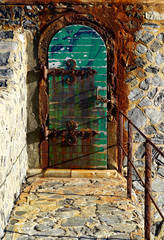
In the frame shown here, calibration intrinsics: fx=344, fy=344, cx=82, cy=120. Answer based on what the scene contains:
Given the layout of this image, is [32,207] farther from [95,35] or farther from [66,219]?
[95,35]

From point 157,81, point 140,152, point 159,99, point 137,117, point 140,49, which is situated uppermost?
point 140,49

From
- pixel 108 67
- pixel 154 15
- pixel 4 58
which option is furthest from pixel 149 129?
pixel 4 58

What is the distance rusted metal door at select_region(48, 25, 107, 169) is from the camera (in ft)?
16.6

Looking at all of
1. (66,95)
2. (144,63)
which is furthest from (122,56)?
(66,95)

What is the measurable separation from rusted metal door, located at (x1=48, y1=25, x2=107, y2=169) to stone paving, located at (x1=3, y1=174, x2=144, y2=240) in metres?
0.44

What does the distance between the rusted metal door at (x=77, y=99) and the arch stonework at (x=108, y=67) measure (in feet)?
0.21

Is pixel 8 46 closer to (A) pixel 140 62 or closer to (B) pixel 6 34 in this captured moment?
(B) pixel 6 34

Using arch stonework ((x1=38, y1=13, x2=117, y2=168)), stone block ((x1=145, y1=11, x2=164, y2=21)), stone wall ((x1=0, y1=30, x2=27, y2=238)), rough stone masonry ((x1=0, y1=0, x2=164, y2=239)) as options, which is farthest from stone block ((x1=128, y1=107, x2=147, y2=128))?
stone wall ((x1=0, y1=30, x2=27, y2=238))

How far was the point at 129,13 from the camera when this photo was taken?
16.6 feet

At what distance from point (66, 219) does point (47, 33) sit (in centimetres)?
274

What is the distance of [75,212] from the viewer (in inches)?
150

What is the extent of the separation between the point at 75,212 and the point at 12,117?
1.27 meters

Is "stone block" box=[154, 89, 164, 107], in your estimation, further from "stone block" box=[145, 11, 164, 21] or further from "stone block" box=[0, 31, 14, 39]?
"stone block" box=[0, 31, 14, 39]

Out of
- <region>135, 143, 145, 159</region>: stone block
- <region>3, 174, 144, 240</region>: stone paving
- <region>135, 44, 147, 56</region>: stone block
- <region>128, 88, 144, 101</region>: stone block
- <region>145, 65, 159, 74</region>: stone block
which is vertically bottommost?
<region>3, 174, 144, 240</region>: stone paving
